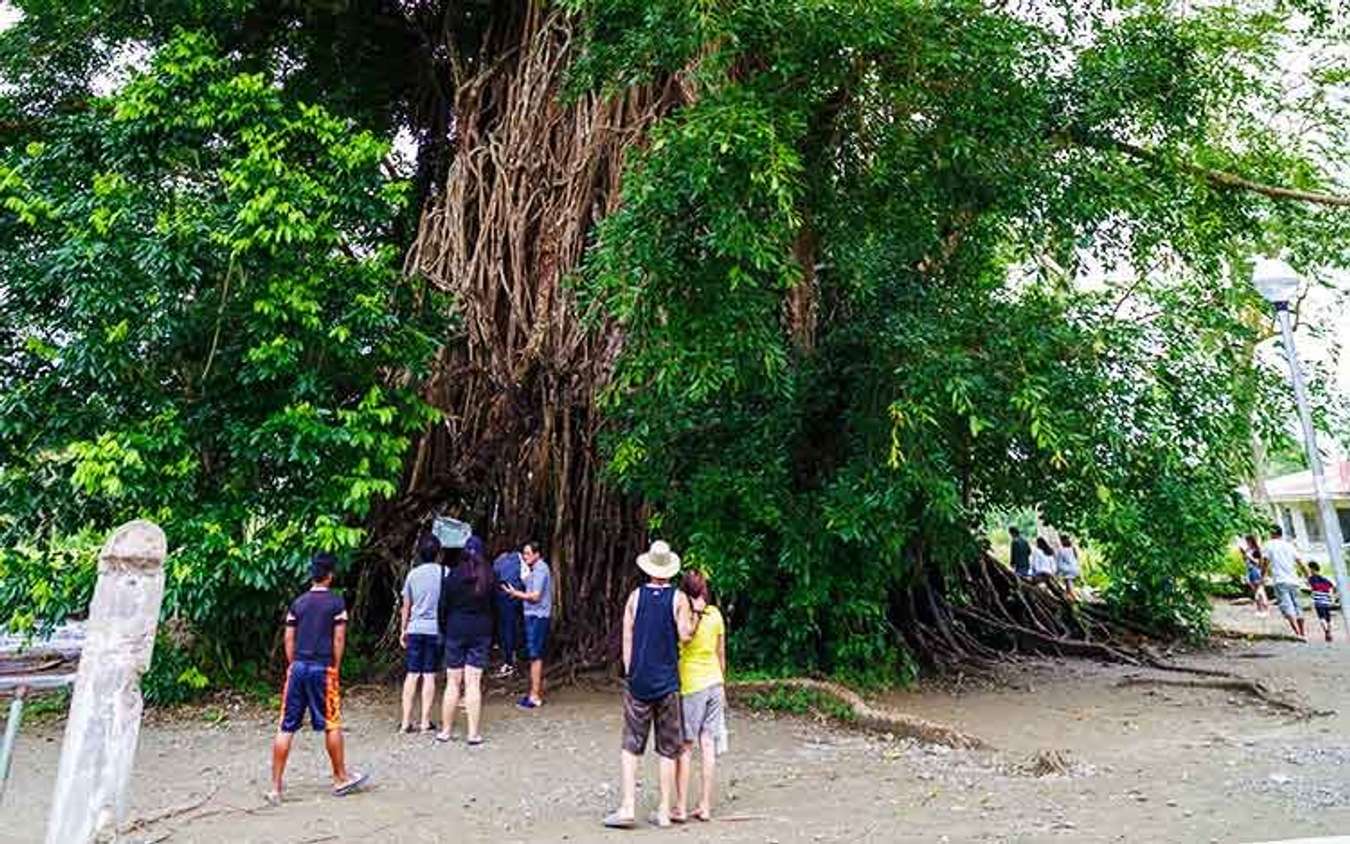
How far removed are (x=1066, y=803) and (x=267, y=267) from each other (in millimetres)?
6240

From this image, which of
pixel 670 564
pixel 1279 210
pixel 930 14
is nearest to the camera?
pixel 670 564

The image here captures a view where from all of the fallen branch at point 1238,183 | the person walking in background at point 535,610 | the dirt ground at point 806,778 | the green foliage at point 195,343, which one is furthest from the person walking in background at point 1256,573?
the green foliage at point 195,343

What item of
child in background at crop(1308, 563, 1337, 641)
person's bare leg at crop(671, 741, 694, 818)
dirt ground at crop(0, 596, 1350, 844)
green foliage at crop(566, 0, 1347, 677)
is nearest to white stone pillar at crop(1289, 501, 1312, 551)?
child in background at crop(1308, 563, 1337, 641)

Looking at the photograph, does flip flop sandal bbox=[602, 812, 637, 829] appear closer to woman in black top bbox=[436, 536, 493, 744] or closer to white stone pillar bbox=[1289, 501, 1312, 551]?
woman in black top bbox=[436, 536, 493, 744]

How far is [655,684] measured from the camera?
443 centimetres

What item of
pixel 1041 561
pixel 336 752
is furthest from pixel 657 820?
pixel 1041 561

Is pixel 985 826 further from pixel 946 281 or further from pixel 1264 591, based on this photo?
pixel 1264 591

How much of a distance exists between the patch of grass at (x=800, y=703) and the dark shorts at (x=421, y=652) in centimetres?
250

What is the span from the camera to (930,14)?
5.94m

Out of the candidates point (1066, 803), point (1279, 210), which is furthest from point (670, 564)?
point (1279, 210)

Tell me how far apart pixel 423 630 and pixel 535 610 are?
4.23 ft

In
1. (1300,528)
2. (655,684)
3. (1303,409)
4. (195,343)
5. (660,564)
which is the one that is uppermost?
(1300,528)

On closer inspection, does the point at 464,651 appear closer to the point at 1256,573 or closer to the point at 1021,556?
the point at 1021,556

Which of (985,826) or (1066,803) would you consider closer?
(985,826)
